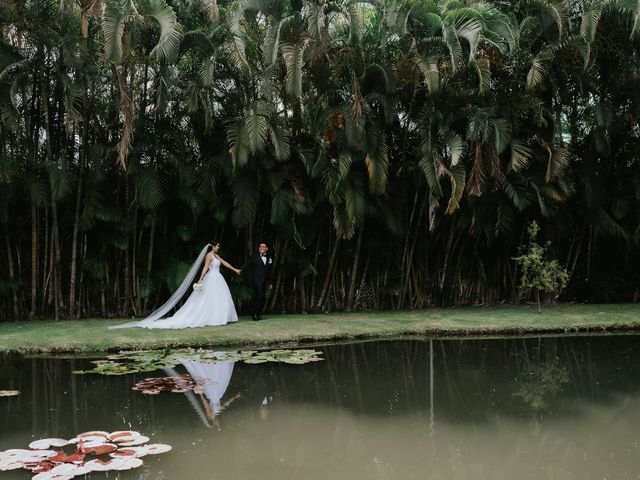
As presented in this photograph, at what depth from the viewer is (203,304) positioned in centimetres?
1163

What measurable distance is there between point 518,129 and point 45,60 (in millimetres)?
8939

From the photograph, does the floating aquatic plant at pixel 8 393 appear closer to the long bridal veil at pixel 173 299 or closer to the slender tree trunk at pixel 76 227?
the long bridal veil at pixel 173 299

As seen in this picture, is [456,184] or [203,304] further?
[456,184]

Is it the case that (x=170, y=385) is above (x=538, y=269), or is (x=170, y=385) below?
below

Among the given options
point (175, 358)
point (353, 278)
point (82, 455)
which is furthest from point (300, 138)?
point (82, 455)

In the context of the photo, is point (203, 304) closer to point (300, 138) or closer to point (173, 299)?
point (173, 299)

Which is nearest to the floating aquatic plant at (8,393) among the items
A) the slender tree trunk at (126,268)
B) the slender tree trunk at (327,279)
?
the slender tree trunk at (126,268)

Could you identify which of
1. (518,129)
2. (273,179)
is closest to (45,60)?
(273,179)

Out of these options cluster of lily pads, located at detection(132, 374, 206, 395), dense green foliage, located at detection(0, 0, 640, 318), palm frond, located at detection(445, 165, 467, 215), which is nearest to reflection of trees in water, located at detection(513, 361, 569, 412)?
cluster of lily pads, located at detection(132, 374, 206, 395)

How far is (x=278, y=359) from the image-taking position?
28.1ft

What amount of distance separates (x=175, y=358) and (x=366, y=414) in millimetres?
3428

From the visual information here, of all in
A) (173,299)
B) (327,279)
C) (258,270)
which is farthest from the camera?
(327,279)

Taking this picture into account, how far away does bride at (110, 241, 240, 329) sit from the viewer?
11312 millimetres

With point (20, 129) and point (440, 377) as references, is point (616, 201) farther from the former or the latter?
point (20, 129)
